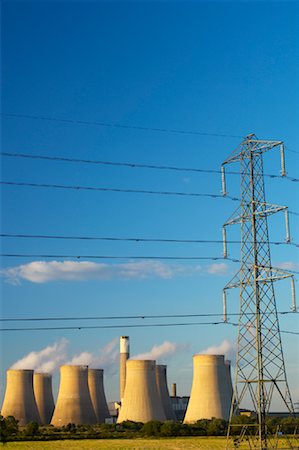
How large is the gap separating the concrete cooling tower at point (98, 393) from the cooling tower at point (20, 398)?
746 centimetres

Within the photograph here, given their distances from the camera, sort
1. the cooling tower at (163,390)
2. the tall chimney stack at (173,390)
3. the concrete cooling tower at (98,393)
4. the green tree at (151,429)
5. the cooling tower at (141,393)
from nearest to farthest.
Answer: the green tree at (151,429)
the cooling tower at (141,393)
the cooling tower at (163,390)
the concrete cooling tower at (98,393)
the tall chimney stack at (173,390)

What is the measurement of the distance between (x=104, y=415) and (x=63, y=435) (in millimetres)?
18206

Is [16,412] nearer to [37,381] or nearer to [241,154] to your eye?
[37,381]

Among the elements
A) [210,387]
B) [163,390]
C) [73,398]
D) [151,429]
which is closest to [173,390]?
[163,390]

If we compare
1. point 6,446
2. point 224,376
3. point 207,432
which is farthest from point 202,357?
point 6,446

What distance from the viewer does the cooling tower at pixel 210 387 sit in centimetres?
4441

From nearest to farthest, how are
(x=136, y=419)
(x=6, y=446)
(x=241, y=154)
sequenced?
(x=241, y=154) < (x=6, y=446) < (x=136, y=419)

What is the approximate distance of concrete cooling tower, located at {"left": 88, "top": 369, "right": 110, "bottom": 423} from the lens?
62222 millimetres

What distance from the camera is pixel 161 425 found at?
144 ft

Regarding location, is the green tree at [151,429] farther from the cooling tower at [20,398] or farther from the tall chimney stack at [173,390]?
the tall chimney stack at [173,390]

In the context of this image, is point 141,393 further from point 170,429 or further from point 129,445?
point 129,445

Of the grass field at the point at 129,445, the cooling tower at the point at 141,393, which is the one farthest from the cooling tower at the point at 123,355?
the grass field at the point at 129,445

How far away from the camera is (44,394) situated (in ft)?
216

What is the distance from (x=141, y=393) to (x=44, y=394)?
19909mm
